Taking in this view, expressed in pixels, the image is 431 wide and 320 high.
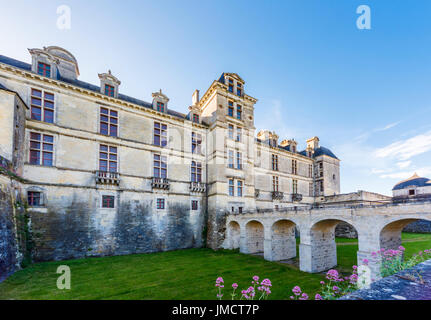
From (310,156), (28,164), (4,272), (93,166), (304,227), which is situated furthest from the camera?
(310,156)

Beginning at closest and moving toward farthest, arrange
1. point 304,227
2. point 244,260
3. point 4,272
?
point 4,272 < point 304,227 < point 244,260

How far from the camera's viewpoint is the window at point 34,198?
13.9 meters

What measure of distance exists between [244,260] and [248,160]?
1113 cm

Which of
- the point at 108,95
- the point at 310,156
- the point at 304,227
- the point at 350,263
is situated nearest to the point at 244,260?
the point at 304,227

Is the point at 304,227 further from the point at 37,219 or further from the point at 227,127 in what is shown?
the point at 37,219

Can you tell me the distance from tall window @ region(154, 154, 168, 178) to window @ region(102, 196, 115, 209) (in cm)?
433

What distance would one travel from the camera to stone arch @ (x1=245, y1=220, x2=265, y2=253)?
1855cm

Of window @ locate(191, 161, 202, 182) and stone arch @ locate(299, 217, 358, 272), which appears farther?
window @ locate(191, 161, 202, 182)

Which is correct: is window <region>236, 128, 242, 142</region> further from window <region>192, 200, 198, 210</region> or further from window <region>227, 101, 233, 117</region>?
window <region>192, 200, 198, 210</region>

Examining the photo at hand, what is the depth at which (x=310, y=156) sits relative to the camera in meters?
33.3

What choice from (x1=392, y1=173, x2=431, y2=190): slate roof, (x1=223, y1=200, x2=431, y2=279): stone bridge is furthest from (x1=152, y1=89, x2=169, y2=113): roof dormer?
(x1=392, y1=173, x2=431, y2=190): slate roof

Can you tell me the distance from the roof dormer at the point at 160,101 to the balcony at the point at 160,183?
24.2ft

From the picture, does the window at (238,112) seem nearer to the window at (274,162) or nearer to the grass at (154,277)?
the window at (274,162)

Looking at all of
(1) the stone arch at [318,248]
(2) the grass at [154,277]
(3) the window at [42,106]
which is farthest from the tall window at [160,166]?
(1) the stone arch at [318,248]
